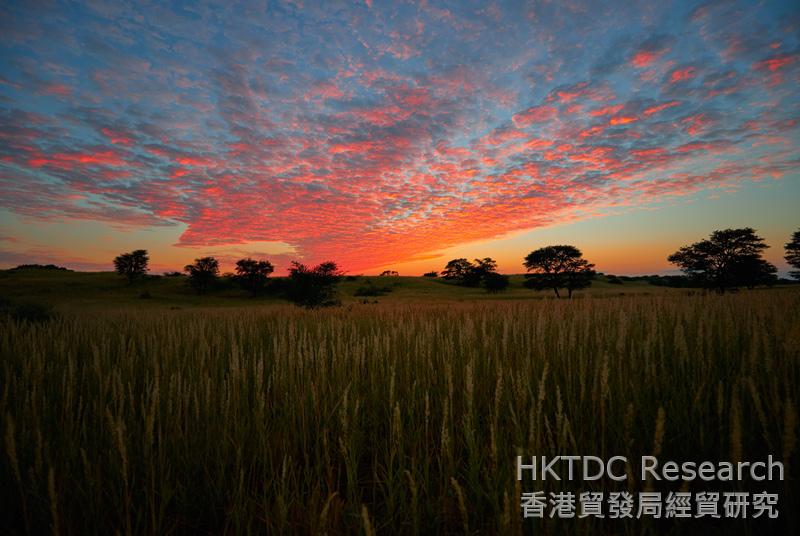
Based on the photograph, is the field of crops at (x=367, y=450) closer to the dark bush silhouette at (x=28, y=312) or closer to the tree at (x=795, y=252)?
the dark bush silhouette at (x=28, y=312)

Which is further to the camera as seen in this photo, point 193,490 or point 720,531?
point 193,490

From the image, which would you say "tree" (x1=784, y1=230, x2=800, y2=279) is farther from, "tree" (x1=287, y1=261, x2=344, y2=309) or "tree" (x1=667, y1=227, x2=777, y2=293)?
"tree" (x1=287, y1=261, x2=344, y2=309)

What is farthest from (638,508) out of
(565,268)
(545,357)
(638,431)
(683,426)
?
(565,268)

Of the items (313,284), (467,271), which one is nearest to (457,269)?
(467,271)

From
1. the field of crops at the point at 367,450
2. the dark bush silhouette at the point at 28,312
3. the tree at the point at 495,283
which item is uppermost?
the tree at the point at 495,283

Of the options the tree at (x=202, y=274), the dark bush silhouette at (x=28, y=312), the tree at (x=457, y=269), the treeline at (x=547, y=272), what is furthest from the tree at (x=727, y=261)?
the tree at (x=202, y=274)

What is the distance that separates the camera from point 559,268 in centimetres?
5447

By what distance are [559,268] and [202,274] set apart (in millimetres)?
53569

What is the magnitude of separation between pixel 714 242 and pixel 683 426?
5106 cm

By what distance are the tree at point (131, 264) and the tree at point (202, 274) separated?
1180 centimetres

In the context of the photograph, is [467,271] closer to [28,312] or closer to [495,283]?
[495,283]

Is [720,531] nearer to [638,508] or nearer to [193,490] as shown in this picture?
[638,508]

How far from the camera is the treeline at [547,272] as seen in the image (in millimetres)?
23562

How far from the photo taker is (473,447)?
1.83 m
